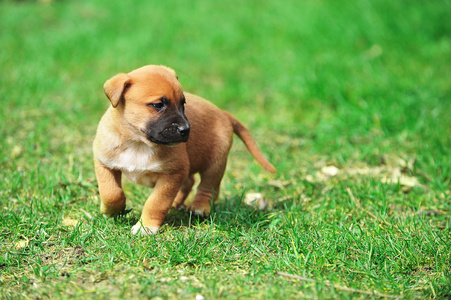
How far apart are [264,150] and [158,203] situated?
2.18 metres

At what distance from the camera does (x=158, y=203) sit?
3.10 m

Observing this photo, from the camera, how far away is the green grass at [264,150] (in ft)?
9.21

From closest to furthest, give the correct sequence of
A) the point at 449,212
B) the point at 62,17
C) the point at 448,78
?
the point at 449,212
the point at 448,78
the point at 62,17

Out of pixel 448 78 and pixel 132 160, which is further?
pixel 448 78

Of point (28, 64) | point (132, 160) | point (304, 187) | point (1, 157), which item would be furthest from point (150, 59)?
point (132, 160)

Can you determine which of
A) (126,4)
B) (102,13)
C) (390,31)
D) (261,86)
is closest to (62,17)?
(102,13)

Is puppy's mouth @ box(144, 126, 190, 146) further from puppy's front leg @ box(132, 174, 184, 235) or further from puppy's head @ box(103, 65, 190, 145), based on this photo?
puppy's front leg @ box(132, 174, 184, 235)

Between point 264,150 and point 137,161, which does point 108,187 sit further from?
point 264,150

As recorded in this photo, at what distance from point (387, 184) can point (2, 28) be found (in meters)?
7.17

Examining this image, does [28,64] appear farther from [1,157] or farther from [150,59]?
[1,157]

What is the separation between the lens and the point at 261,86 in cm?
677

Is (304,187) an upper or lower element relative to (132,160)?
lower

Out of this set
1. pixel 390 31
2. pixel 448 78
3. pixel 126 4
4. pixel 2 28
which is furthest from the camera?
pixel 126 4

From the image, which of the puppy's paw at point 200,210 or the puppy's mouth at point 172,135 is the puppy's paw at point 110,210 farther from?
the puppy's mouth at point 172,135
